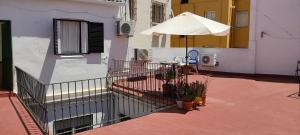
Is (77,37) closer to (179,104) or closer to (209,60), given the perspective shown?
(179,104)

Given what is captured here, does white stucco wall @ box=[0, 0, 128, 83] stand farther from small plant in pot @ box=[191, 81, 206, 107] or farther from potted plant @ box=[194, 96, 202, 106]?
potted plant @ box=[194, 96, 202, 106]

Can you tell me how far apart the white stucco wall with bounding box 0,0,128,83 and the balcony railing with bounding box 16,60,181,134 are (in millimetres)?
481

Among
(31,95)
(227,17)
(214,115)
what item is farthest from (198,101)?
(227,17)

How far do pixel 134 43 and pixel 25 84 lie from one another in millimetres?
7200

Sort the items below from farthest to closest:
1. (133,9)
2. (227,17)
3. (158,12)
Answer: (227,17)
(158,12)
(133,9)

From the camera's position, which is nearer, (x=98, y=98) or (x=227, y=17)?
(x=98, y=98)

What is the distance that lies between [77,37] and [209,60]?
270 inches

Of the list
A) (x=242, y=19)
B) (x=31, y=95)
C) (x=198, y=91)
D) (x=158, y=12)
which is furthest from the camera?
(x=242, y=19)

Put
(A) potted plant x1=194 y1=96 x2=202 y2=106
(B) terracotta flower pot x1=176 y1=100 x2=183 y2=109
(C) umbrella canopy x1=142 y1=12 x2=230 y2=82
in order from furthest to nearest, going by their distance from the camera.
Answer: (A) potted plant x1=194 y1=96 x2=202 y2=106 < (B) terracotta flower pot x1=176 y1=100 x2=183 y2=109 < (C) umbrella canopy x1=142 y1=12 x2=230 y2=82

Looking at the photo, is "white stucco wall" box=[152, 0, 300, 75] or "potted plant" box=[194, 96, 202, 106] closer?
"potted plant" box=[194, 96, 202, 106]

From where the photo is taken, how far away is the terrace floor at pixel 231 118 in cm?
606

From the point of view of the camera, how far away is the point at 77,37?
11.1 m

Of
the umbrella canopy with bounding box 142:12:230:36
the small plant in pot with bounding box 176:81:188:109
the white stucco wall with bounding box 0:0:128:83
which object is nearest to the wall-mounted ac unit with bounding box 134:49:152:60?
the white stucco wall with bounding box 0:0:128:83

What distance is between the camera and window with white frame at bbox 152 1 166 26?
16.9 m
